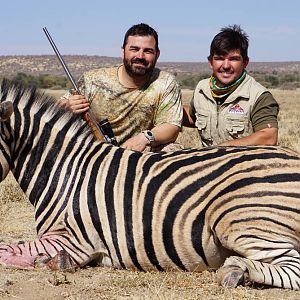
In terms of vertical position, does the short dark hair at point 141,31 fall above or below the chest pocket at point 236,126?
above

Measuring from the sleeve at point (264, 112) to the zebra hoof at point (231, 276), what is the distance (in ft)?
7.75

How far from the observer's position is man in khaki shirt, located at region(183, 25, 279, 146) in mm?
6402

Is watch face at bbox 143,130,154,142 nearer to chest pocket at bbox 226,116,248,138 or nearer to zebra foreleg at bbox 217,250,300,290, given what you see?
chest pocket at bbox 226,116,248,138

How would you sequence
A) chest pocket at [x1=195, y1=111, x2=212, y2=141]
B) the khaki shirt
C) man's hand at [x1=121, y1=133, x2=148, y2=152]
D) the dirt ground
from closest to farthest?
the dirt ground < man's hand at [x1=121, y1=133, x2=148, y2=152] < the khaki shirt < chest pocket at [x1=195, y1=111, x2=212, y2=141]

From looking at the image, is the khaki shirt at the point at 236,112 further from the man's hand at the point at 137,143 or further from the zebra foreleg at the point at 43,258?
the zebra foreleg at the point at 43,258

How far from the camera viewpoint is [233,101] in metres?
6.64

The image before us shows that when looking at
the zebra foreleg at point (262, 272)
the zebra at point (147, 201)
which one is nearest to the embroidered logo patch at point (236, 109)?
the zebra at point (147, 201)

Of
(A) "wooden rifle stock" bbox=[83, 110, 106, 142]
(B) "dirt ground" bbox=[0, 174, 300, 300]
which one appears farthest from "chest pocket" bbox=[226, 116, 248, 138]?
(B) "dirt ground" bbox=[0, 174, 300, 300]

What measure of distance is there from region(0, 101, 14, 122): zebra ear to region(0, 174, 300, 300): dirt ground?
1.18 m

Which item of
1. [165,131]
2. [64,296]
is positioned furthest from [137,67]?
[64,296]

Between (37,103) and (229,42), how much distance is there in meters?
2.23

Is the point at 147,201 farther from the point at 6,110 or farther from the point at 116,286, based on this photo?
the point at 6,110

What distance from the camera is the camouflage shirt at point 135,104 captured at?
277 inches

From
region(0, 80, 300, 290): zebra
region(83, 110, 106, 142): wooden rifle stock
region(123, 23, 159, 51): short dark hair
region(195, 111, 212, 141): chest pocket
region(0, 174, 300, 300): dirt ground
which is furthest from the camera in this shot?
region(123, 23, 159, 51): short dark hair
